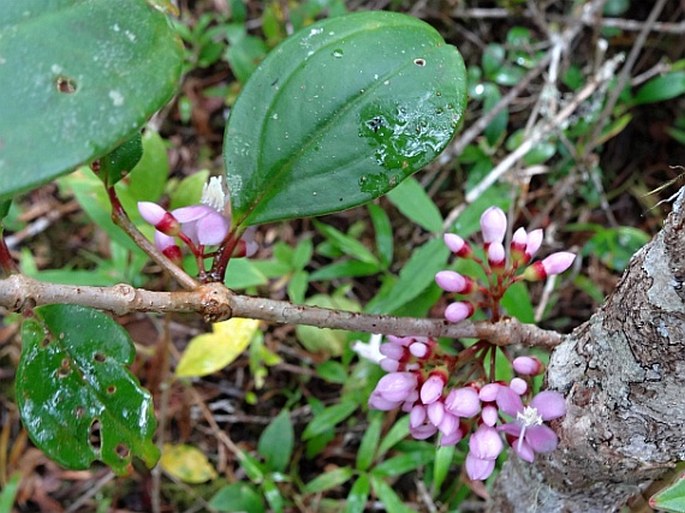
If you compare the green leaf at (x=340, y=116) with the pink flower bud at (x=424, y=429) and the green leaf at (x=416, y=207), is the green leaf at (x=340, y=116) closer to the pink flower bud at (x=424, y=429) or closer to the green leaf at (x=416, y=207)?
the pink flower bud at (x=424, y=429)

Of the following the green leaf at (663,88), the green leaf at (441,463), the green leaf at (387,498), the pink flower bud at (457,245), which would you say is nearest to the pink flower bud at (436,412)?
the pink flower bud at (457,245)

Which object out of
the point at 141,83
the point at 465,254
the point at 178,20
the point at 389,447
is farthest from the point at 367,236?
the point at 141,83

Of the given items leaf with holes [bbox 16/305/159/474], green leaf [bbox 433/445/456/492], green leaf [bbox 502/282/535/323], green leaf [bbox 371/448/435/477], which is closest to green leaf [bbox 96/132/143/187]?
leaf with holes [bbox 16/305/159/474]

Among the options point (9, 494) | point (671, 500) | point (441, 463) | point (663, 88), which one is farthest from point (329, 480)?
point (663, 88)

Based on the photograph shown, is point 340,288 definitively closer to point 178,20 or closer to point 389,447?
point 389,447

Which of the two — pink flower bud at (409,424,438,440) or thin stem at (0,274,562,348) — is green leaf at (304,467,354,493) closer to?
pink flower bud at (409,424,438,440)

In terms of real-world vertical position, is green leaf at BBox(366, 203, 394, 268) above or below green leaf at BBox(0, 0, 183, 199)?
below

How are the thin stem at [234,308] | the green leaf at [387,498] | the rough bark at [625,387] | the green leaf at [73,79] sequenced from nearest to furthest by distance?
1. the green leaf at [73,79]
2. the rough bark at [625,387]
3. the thin stem at [234,308]
4. the green leaf at [387,498]
